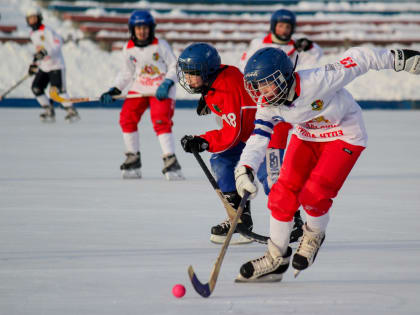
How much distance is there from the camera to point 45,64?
11320 millimetres

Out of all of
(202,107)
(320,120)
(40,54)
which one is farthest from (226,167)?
(40,54)

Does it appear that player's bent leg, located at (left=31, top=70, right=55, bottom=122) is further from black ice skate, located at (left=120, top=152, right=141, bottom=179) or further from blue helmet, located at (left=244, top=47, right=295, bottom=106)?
blue helmet, located at (left=244, top=47, right=295, bottom=106)

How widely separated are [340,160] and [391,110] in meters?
11.6

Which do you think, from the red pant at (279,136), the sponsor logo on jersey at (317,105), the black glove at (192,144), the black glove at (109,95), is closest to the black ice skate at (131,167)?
the black glove at (109,95)

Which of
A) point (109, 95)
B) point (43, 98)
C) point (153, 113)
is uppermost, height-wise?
point (109, 95)

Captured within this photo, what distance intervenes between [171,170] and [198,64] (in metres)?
2.37

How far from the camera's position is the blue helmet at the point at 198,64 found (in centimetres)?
390

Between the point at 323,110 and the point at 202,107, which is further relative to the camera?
the point at 202,107

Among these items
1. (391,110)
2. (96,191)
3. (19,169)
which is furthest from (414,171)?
(391,110)

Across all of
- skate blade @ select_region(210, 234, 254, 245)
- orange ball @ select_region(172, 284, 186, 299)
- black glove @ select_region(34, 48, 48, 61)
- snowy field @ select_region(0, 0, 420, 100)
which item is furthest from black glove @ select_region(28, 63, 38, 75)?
orange ball @ select_region(172, 284, 186, 299)

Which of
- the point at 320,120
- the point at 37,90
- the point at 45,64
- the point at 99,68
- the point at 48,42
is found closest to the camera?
the point at 320,120

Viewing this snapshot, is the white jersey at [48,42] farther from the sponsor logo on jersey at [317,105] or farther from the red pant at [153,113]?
the sponsor logo on jersey at [317,105]

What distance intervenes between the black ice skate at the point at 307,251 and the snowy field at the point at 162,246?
6 centimetres

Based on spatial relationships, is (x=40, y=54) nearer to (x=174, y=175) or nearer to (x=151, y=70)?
(x=151, y=70)
